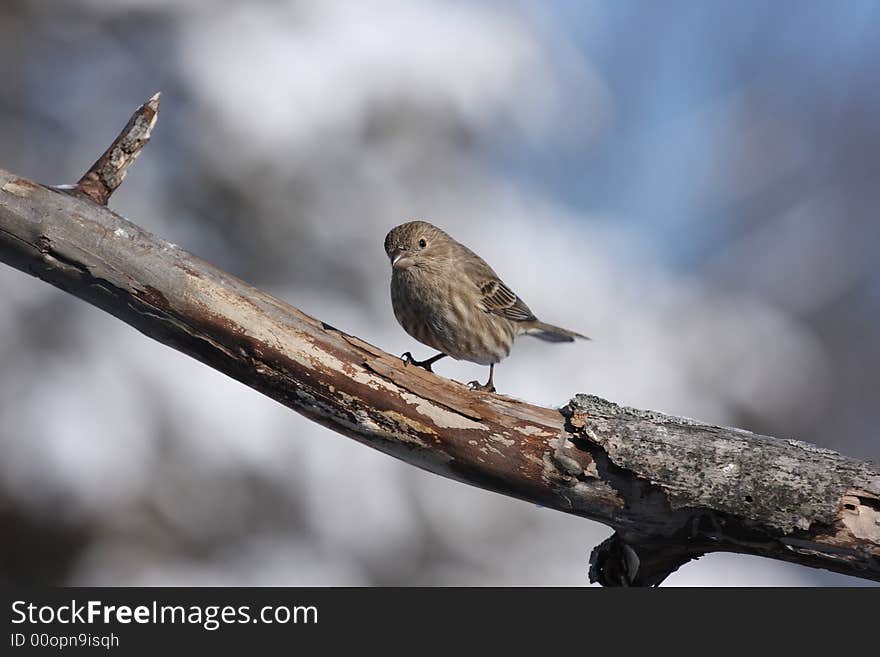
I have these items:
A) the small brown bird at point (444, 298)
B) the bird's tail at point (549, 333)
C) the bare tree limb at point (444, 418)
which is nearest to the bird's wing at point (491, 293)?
the small brown bird at point (444, 298)

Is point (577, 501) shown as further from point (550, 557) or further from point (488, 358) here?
point (550, 557)

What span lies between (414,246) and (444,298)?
412 millimetres

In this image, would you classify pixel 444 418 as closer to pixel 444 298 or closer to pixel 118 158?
pixel 118 158

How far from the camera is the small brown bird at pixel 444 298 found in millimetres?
6613

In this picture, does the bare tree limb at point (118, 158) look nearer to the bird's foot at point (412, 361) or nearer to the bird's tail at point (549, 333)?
the bird's foot at point (412, 361)

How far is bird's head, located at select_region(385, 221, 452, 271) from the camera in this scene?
6.68m

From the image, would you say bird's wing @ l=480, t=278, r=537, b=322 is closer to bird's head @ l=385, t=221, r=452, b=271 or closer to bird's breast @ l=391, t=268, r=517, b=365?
bird's breast @ l=391, t=268, r=517, b=365

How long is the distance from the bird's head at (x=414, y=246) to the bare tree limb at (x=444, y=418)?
7.24ft

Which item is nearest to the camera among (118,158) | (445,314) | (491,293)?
(118,158)

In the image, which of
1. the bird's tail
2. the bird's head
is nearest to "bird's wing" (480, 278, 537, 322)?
the bird's tail

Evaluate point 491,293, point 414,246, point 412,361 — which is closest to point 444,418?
point 412,361

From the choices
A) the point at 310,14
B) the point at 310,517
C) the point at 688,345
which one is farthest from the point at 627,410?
the point at 310,14

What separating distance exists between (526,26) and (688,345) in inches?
162

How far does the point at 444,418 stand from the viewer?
4398 millimetres
